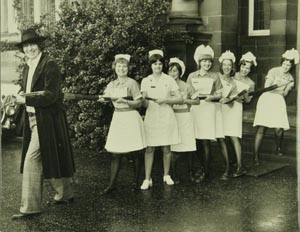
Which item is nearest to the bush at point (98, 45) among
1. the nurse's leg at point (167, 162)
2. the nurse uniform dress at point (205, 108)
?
the nurse uniform dress at point (205, 108)

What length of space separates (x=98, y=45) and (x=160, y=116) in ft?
8.71

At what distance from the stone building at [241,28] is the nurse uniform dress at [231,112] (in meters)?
1.71

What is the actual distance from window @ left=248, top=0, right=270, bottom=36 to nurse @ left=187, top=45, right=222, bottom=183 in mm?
3848

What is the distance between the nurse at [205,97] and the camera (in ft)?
22.9

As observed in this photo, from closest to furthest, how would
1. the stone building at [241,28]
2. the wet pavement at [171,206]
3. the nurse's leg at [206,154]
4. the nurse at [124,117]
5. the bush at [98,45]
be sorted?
the wet pavement at [171,206] → the nurse at [124,117] → the nurse's leg at [206,154] → the bush at [98,45] → the stone building at [241,28]

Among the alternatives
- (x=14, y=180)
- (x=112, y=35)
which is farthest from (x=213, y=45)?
(x=14, y=180)

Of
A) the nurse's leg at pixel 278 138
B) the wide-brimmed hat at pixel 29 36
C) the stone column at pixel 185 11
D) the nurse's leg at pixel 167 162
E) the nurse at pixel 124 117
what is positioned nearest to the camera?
the wide-brimmed hat at pixel 29 36

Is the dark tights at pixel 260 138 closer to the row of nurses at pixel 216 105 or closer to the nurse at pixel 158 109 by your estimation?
the row of nurses at pixel 216 105

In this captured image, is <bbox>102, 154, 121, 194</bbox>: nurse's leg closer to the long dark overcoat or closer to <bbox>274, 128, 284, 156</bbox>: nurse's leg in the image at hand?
the long dark overcoat

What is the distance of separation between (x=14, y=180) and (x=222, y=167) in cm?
286

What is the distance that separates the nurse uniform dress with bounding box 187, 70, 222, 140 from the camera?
275 inches

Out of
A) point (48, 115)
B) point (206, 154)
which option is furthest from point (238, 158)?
point (48, 115)

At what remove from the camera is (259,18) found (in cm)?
1071

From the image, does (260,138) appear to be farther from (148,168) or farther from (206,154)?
(148,168)
